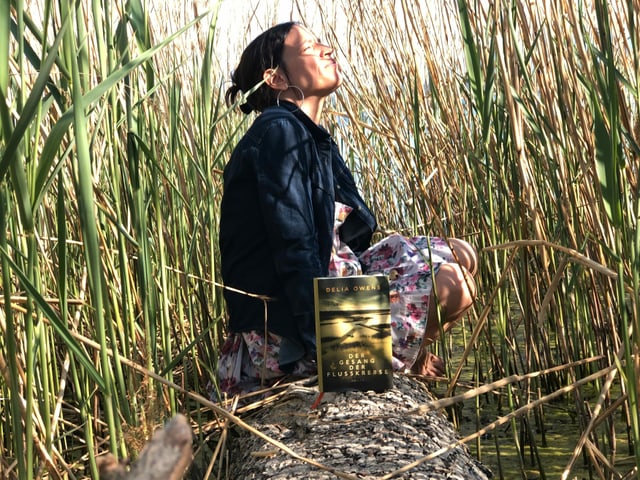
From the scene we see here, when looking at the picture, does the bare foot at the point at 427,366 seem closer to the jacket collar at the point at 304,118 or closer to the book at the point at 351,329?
the book at the point at 351,329

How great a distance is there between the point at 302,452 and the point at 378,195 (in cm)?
170

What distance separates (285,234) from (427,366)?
0.41m

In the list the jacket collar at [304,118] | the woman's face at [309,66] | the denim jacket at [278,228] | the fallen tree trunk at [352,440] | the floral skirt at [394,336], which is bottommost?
the fallen tree trunk at [352,440]

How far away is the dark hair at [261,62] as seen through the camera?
1.66 metres

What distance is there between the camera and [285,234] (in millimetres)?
1406

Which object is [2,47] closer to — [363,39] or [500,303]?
[500,303]

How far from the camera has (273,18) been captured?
2.73m

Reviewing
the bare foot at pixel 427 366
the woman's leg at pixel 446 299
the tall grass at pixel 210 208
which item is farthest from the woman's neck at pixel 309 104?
the bare foot at pixel 427 366

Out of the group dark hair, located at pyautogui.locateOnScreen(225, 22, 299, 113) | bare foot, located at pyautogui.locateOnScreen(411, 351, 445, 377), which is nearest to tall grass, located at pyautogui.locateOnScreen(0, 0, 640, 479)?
bare foot, located at pyautogui.locateOnScreen(411, 351, 445, 377)

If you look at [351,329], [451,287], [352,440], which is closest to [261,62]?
[451,287]

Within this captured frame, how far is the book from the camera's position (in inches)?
45.7

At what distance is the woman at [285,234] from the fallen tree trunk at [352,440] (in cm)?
16

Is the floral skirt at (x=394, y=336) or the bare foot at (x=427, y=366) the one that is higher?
the floral skirt at (x=394, y=336)

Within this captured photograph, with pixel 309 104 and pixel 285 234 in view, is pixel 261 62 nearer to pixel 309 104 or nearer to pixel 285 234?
pixel 309 104
